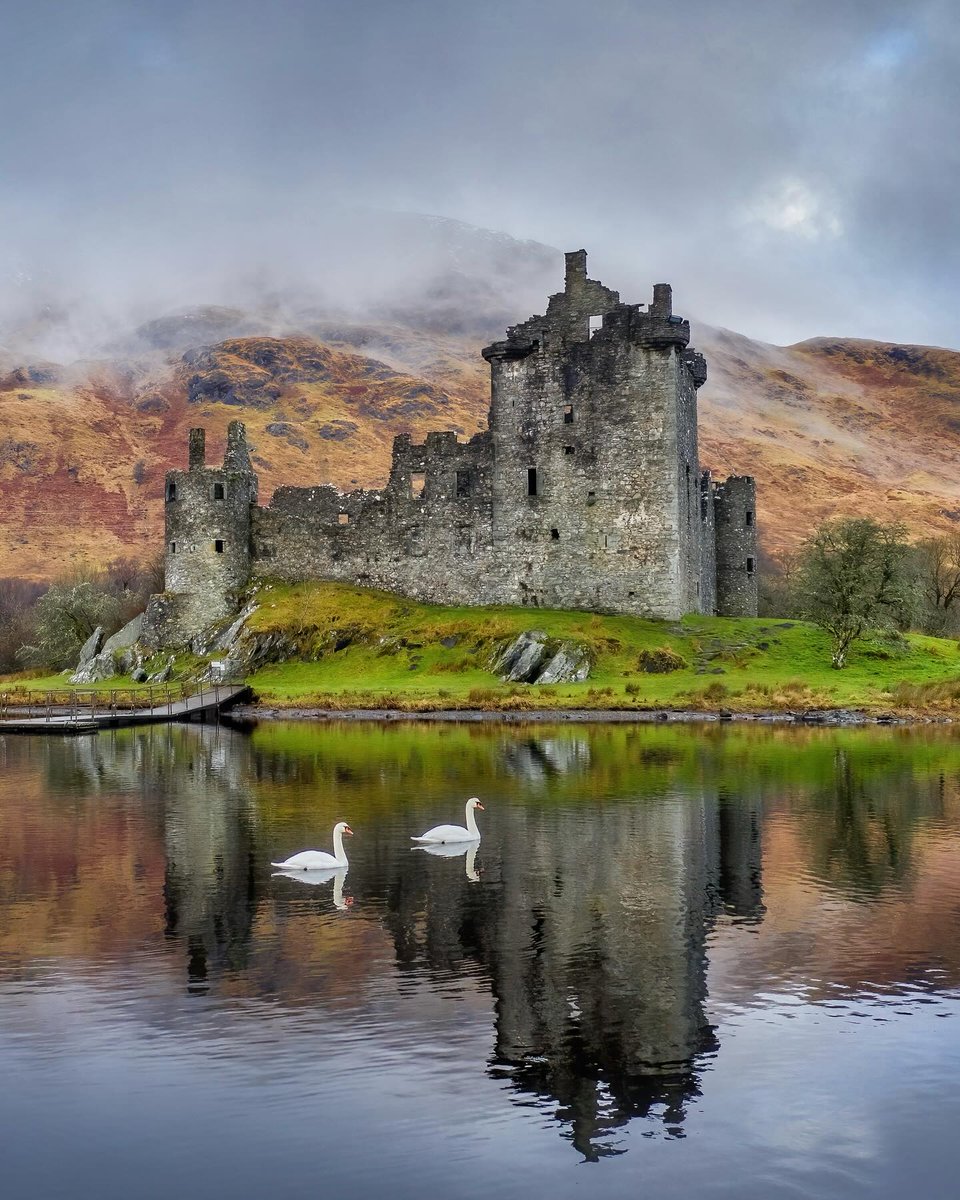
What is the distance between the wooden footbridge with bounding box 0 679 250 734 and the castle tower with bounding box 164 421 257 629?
5.95m

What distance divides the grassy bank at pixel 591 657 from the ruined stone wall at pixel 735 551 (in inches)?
257

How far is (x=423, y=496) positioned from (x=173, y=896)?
46.5 meters

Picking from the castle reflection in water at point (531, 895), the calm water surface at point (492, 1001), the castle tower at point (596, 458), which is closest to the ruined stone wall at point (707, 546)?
the castle tower at point (596, 458)

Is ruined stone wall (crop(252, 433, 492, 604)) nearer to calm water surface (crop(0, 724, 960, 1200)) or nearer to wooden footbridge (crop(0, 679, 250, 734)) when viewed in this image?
wooden footbridge (crop(0, 679, 250, 734))

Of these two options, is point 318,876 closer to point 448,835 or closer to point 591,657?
point 448,835

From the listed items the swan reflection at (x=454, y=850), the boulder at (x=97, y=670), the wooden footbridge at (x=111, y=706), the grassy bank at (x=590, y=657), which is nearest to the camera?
the swan reflection at (x=454, y=850)

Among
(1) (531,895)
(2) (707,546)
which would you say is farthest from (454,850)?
(2) (707,546)

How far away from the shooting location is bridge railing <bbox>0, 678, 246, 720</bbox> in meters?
55.8

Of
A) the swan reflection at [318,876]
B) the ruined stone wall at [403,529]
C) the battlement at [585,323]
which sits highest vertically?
the battlement at [585,323]

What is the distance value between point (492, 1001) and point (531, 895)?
212 inches

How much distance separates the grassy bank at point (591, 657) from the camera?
4956 cm

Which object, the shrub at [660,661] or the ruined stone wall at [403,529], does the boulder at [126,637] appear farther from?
the shrub at [660,661]

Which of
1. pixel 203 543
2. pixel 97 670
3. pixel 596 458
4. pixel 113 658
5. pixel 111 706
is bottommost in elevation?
pixel 111 706

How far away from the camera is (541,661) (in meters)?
55.3
